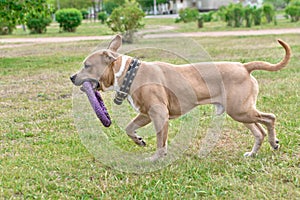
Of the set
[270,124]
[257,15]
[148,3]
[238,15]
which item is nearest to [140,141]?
[270,124]

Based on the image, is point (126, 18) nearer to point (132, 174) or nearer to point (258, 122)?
point (258, 122)

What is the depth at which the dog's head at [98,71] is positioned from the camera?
3902mm

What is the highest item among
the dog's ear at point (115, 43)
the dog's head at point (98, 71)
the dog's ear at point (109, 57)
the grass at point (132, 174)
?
the dog's ear at point (115, 43)

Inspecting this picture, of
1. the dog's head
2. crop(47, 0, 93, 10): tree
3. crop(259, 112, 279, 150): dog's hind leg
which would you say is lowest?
crop(259, 112, 279, 150): dog's hind leg

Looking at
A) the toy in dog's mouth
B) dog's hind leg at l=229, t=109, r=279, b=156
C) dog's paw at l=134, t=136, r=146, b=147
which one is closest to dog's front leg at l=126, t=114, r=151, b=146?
dog's paw at l=134, t=136, r=146, b=147

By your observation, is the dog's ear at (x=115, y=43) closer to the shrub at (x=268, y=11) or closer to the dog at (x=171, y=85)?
the dog at (x=171, y=85)

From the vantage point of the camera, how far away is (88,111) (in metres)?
5.79

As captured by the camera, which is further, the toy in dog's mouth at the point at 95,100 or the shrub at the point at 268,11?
the shrub at the point at 268,11

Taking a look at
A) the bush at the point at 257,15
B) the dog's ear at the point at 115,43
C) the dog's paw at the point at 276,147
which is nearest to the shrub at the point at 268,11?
the bush at the point at 257,15

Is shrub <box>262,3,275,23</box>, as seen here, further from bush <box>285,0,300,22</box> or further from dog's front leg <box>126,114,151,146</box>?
dog's front leg <box>126,114,151,146</box>

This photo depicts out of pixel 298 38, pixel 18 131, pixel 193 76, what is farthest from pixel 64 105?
pixel 298 38

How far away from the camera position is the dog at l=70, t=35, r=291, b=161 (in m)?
3.95

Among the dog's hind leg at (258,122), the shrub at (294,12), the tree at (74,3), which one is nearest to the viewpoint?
the dog's hind leg at (258,122)

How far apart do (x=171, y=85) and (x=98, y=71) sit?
68cm
